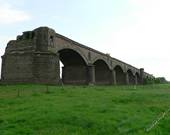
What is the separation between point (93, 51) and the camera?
192 ft

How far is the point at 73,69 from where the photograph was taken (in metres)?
57.2

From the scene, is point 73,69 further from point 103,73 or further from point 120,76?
point 120,76

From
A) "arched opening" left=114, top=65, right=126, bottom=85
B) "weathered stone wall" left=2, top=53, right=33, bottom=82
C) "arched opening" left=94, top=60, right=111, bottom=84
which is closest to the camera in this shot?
"weathered stone wall" left=2, top=53, right=33, bottom=82

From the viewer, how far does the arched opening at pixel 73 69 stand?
2163 inches

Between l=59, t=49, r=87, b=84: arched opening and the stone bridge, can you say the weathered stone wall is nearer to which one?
the stone bridge

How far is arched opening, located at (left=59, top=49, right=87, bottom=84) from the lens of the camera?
54.9 metres

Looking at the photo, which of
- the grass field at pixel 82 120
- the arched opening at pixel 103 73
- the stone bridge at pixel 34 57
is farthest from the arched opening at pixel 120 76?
the grass field at pixel 82 120

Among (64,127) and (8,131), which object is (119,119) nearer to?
(64,127)

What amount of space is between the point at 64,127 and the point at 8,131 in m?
2.05

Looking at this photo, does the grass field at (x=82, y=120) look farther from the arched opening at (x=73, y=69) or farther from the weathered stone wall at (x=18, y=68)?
the arched opening at (x=73, y=69)

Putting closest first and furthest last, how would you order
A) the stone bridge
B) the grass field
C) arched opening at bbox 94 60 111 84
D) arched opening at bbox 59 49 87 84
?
1. the grass field
2. the stone bridge
3. arched opening at bbox 59 49 87 84
4. arched opening at bbox 94 60 111 84

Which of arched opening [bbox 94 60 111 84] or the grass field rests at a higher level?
arched opening [bbox 94 60 111 84]

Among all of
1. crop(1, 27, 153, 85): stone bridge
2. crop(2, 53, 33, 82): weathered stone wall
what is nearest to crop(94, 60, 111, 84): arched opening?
crop(1, 27, 153, 85): stone bridge

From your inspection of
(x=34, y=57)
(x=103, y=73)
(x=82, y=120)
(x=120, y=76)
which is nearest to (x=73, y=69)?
(x=103, y=73)
